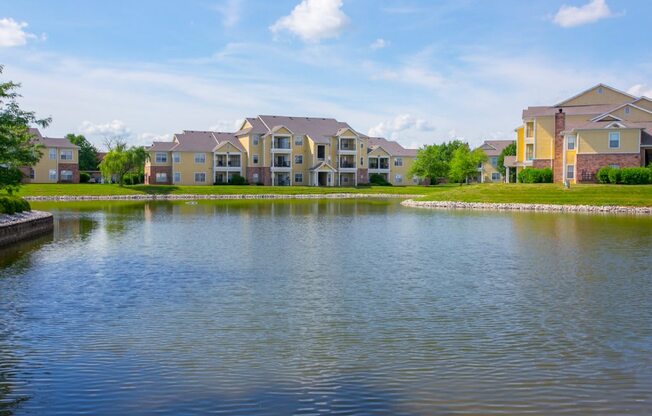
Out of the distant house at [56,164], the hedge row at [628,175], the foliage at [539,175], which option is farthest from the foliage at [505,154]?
the distant house at [56,164]

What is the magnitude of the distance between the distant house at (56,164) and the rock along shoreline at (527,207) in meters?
51.3

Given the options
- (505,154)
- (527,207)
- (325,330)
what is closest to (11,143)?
(325,330)

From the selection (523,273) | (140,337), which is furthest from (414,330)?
(523,273)

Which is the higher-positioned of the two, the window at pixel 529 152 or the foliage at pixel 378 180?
the window at pixel 529 152

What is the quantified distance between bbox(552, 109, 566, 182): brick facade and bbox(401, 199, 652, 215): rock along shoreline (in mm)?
10238

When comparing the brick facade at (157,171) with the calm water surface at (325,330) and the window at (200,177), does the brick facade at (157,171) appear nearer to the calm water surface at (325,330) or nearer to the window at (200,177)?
the window at (200,177)

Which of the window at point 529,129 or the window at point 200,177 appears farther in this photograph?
the window at point 200,177

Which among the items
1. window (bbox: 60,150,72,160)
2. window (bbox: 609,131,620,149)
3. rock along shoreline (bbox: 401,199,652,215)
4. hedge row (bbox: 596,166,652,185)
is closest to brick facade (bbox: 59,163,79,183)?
window (bbox: 60,150,72,160)

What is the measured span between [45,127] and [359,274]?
21035 mm

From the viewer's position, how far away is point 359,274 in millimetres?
19594

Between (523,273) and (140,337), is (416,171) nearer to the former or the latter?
(523,273)

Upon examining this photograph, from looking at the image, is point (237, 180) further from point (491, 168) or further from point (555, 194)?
point (555, 194)

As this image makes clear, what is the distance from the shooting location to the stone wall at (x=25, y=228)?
27.4 m

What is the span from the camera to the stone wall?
27.4m
